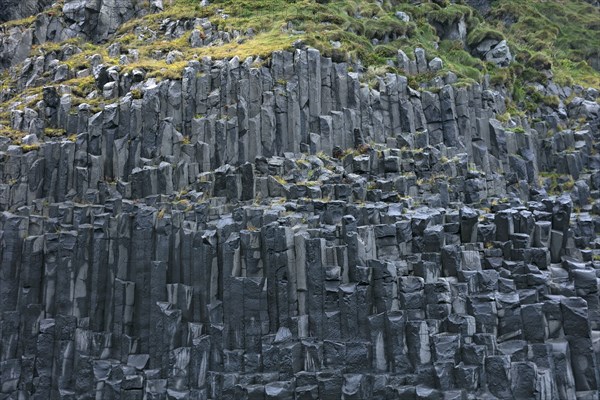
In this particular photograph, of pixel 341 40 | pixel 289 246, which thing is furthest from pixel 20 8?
pixel 289 246

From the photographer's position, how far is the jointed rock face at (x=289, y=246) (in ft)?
52.5

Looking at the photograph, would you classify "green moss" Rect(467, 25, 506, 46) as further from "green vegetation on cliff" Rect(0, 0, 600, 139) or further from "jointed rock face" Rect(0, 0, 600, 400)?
"jointed rock face" Rect(0, 0, 600, 400)

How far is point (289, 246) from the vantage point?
17.6 metres

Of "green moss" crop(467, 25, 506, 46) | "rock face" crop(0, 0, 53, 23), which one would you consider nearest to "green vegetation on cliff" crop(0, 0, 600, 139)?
"green moss" crop(467, 25, 506, 46)

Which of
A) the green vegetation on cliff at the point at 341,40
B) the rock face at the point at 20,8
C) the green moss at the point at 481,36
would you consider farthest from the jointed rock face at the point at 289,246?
the rock face at the point at 20,8

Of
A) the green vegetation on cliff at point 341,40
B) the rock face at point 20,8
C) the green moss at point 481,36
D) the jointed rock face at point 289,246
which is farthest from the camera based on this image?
the rock face at point 20,8

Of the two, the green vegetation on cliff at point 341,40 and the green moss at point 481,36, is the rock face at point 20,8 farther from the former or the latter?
the green moss at point 481,36

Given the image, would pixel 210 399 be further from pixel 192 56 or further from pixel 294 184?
pixel 192 56

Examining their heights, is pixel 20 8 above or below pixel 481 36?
above

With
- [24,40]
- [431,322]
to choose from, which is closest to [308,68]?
[431,322]

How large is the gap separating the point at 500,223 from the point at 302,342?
26.5 ft

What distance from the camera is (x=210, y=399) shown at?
16703mm

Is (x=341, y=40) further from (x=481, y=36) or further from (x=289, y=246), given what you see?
(x=289, y=246)

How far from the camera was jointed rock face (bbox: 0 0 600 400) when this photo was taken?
16.0 metres
